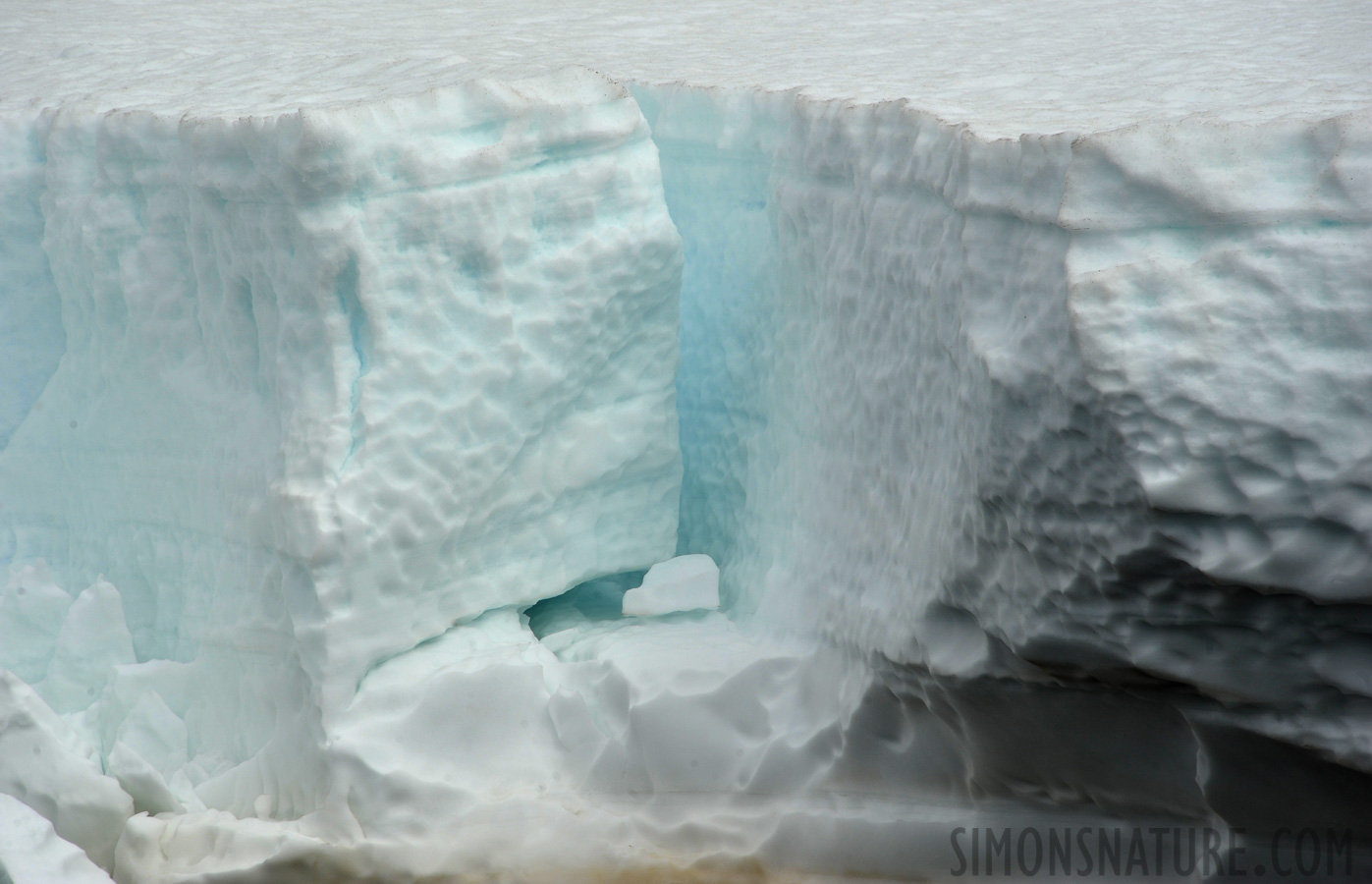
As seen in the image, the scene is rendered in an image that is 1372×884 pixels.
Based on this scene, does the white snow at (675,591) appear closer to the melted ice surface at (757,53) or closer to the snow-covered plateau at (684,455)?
the snow-covered plateau at (684,455)

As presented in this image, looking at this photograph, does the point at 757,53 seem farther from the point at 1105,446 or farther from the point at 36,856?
the point at 36,856

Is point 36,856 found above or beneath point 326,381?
beneath

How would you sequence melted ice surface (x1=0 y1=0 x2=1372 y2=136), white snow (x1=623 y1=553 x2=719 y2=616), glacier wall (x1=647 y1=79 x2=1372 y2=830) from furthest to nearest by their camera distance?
white snow (x1=623 y1=553 x2=719 y2=616) → melted ice surface (x1=0 y1=0 x2=1372 y2=136) → glacier wall (x1=647 y1=79 x2=1372 y2=830)

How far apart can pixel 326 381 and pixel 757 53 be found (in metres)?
0.96

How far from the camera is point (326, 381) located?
1.36m

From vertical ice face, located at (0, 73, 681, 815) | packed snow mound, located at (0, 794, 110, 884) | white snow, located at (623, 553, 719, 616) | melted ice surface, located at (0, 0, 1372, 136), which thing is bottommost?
packed snow mound, located at (0, 794, 110, 884)

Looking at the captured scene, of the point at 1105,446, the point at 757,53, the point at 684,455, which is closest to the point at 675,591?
the point at 684,455

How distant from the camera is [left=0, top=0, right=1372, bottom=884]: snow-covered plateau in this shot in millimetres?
953

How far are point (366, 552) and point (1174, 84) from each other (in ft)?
3.46

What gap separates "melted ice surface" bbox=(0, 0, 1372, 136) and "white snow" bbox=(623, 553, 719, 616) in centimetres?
64

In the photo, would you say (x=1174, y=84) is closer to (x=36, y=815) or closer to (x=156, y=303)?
(x=156, y=303)

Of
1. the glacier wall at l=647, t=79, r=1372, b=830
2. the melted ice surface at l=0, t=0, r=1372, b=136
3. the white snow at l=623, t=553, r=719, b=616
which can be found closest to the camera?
the glacier wall at l=647, t=79, r=1372, b=830

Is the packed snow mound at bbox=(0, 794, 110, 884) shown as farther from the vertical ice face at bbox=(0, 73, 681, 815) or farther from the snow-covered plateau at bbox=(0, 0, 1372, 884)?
the vertical ice face at bbox=(0, 73, 681, 815)

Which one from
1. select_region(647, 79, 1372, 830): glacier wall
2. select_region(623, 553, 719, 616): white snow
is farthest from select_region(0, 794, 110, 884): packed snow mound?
select_region(647, 79, 1372, 830): glacier wall
